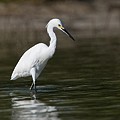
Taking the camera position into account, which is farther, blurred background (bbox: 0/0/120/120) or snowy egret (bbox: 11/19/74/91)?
snowy egret (bbox: 11/19/74/91)

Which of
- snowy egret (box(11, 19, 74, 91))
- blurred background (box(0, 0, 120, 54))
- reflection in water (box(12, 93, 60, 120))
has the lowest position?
reflection in water (box(12, 93, 60, 120))

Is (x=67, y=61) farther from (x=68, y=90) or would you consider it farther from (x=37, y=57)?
(x=68, y=90)

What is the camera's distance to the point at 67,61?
25.0 m

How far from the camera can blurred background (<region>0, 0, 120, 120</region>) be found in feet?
48.2

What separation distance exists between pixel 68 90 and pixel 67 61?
7512 mm

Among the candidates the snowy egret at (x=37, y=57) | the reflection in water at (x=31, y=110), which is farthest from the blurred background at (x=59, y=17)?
the reflection in water at (x=31, y=110)

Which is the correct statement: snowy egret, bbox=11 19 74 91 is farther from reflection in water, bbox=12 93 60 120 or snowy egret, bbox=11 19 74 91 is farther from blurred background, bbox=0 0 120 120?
reflection in water, bbox=12 93 60 120

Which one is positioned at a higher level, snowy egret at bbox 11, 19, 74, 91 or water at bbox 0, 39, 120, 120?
snowy egret at bbox 11, 19, 74, 91

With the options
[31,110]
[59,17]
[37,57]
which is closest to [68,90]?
[37,57]

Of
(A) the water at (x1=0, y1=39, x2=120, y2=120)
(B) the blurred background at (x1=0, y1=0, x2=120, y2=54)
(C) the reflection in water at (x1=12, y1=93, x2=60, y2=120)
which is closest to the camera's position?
(C) the reflection in water at (x1=12, y1=93, x2=60, y2=120)

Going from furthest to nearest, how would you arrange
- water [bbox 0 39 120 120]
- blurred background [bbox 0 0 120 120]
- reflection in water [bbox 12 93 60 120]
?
blurred background [bbox 0 0 120 120], water [bbox 0 39 120 120], reflection in water [bbox 12 93 60 120]

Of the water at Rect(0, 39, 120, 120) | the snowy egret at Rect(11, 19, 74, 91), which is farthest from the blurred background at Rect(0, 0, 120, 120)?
the snowy egret at Rect(11, 19, 74, 91)

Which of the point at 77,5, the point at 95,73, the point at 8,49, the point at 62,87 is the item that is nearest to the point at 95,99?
the point at 62,87

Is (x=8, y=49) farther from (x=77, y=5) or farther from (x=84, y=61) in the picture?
(x=77, y=5)
